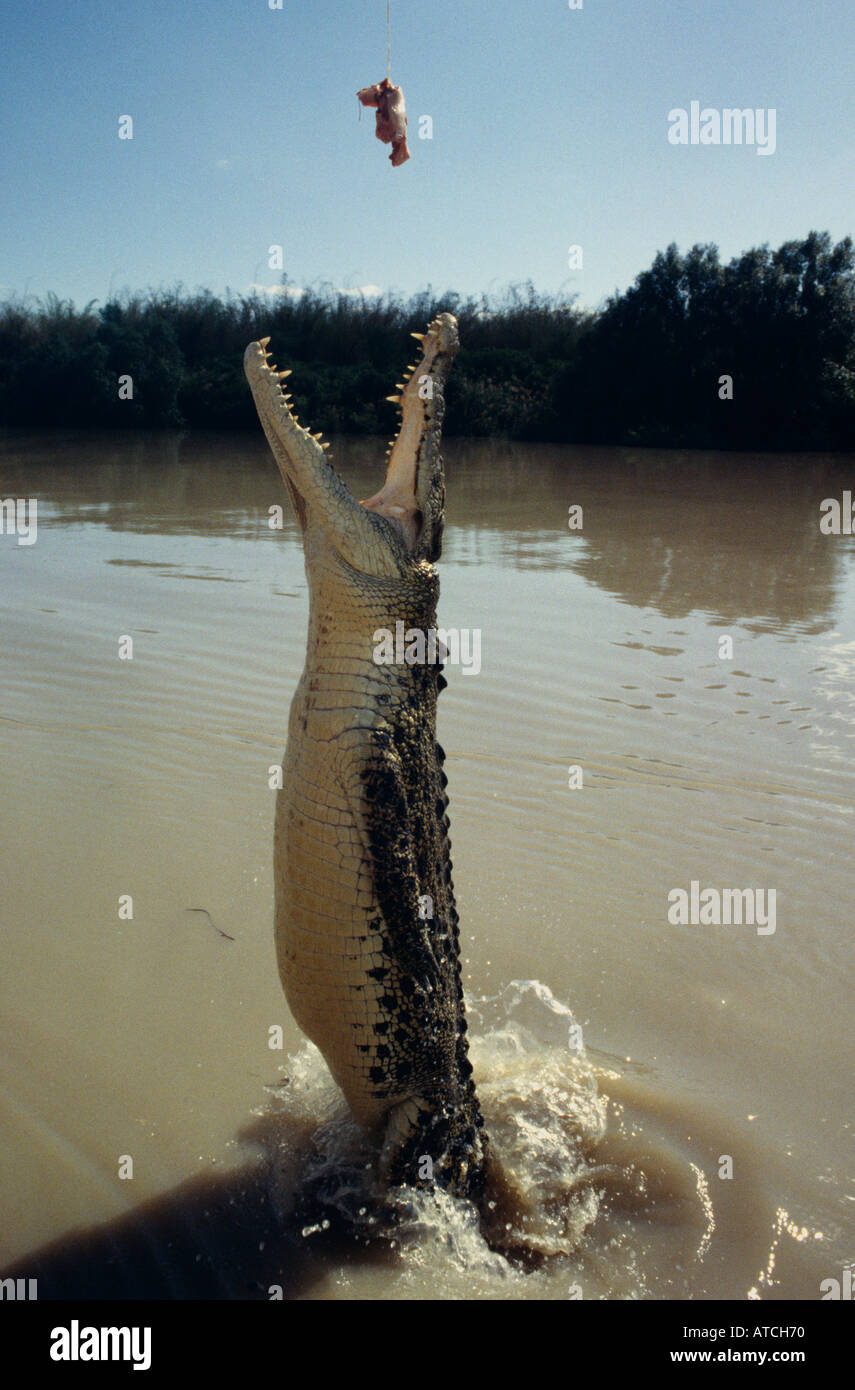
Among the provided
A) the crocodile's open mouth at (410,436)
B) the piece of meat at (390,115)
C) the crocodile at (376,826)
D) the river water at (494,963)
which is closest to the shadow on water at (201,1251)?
the river water at (494,963)

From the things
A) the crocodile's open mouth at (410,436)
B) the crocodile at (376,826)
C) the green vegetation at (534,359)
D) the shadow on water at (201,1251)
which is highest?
the green vegetation at (534,359)

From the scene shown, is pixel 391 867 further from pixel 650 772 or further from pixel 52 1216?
pixel 650 772

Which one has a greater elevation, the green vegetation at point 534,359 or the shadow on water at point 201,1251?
the green vegetation at point 534,359

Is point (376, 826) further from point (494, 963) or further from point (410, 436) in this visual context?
point (494, 963)

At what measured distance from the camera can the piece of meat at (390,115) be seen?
9.11ft

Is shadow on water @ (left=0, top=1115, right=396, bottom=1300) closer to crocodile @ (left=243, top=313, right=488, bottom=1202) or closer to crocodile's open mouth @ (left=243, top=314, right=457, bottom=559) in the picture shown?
crocodile @ (left=243, top=313, right=488, bottom=1202)

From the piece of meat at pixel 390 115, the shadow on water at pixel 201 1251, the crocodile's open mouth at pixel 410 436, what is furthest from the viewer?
the piece of meat at pixel 390 115

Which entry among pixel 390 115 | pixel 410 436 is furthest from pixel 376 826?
pixel 390 115

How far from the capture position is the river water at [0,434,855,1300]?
97.0 inches

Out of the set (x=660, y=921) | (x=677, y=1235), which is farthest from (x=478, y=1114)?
(x=660, y=921)

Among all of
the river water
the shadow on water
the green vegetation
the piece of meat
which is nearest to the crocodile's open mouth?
the piece of meat

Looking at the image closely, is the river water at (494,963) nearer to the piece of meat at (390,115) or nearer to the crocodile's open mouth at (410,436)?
the crocodile's open mouth at (410,436)

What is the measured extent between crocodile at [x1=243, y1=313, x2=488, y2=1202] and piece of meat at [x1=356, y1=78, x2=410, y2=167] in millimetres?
555

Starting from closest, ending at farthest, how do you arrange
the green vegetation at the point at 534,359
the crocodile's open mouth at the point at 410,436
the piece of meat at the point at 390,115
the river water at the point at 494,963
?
the river water at the point at 494,963 → the crocodile's open mouth at the point at 410,436 → the piece of meat at the point at 390,115 → the green vegetation at the point at 534,359
